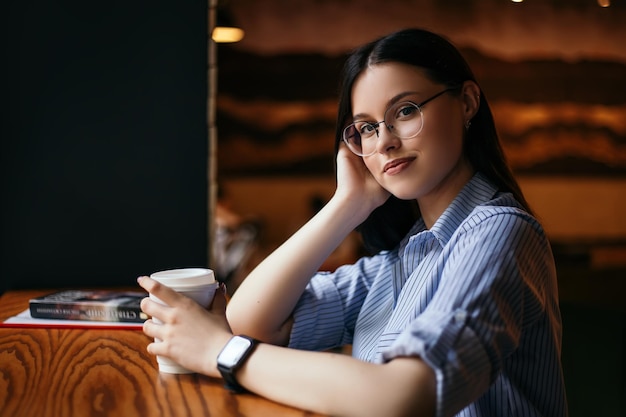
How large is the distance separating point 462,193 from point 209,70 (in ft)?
3.51

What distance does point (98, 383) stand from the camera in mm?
1135

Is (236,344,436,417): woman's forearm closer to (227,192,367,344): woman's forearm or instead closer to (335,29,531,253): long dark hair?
(227,192,367,344): woman's forearm

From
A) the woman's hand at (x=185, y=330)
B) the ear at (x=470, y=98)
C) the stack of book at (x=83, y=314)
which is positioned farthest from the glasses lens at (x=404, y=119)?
the stack of book at (x=83, y=314)

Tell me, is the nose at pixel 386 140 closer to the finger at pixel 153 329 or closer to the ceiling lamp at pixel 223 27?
the finger at pixel 153 329

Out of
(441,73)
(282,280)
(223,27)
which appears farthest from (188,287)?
(223,27)

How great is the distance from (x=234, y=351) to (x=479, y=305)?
397 mm

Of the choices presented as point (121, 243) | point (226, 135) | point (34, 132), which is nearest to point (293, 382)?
point (121, 243)

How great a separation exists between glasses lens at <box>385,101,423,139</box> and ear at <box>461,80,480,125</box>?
144 millimetres

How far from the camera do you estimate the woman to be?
3.26 ft

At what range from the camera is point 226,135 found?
741 cm

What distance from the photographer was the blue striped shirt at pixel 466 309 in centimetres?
99

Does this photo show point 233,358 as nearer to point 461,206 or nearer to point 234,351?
point 234,351

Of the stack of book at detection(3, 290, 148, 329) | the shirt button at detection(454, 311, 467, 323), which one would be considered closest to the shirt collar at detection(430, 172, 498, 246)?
the shirt button at detection(454, 311, 467, 323)

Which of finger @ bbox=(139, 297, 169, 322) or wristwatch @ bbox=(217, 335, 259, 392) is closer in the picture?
wristwatch @ bbox=(217, 335, 259, 392)
